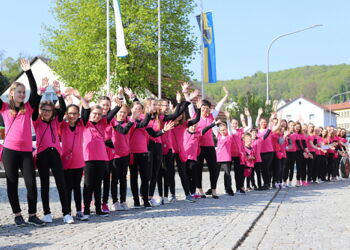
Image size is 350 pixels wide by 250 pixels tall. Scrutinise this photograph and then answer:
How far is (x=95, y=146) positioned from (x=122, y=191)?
156 cm

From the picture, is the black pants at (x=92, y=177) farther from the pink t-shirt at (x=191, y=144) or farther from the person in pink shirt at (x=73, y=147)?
the pink t-shirt at (x=191, y=144)

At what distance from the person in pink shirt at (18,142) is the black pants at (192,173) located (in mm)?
4715

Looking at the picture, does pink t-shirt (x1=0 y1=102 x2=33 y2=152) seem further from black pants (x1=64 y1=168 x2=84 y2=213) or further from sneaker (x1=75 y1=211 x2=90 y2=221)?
sneaker (x1=75 y1=211 x2=90 y2=221)

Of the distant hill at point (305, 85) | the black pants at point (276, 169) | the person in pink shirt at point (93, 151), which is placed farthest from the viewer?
the distant hill at point (305, 85)

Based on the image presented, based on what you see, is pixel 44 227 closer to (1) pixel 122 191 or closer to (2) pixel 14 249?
(2) pixel 14 249

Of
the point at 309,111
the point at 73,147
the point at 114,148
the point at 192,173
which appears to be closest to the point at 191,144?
the point at 192,173

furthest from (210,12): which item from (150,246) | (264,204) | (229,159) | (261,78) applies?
(261,78)

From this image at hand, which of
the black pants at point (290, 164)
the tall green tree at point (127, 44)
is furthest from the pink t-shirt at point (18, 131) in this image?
the tall green tree at point (127, 44)

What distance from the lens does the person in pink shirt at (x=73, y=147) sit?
876 centimetres

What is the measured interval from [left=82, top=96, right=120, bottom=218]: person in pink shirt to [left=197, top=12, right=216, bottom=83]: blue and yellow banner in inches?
794

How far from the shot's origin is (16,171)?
8.07m

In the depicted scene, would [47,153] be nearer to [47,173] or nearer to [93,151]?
[47,173]

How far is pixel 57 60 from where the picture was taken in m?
38.0

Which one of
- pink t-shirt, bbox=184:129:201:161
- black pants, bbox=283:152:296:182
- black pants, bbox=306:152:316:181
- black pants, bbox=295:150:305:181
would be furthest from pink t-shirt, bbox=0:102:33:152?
black pants, bbox=306:152:316:181
